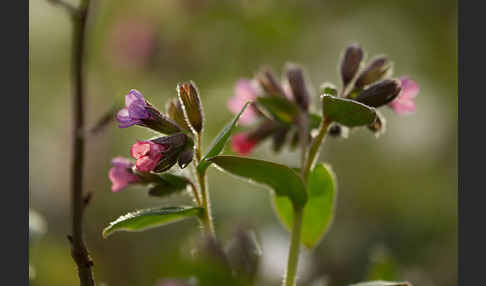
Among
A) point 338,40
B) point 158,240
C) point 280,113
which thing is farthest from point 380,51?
point 280,113

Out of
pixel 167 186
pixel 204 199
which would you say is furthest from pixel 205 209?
pixel 167 186

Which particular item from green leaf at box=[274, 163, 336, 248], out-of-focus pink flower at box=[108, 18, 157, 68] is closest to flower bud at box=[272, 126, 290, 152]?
green leaf at box=[274, 163, 336, 248]

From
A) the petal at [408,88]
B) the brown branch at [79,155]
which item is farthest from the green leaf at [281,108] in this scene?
the brown branch at [79,155]

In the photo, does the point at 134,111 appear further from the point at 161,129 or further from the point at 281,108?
the point at 281,108

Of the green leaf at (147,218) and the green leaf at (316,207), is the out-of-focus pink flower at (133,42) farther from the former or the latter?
the green leaf at (147,218)

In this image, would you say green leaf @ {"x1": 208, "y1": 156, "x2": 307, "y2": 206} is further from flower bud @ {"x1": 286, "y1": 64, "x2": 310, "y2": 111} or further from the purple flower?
flower bud @ {"x1": 286, "y1": 64, "x2": 310, "y2": 111}

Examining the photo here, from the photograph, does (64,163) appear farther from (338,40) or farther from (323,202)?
(323,202)
